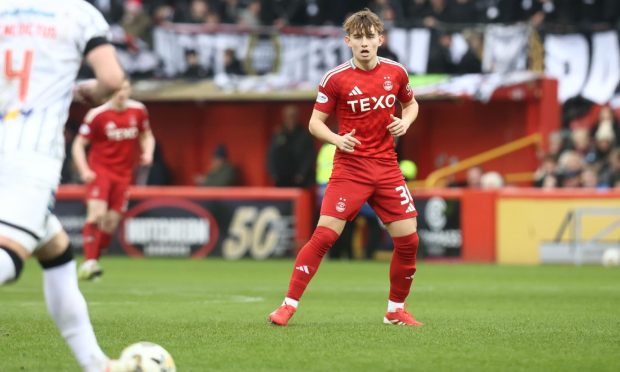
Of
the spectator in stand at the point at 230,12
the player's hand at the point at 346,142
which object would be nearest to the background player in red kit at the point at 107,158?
the player's hand at the point at 346,142

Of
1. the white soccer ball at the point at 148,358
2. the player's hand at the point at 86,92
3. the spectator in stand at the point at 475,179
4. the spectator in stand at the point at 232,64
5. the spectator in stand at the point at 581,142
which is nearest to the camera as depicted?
the player's hand at the point at 86,92

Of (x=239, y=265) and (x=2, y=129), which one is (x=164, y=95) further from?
(x=2, y=129)

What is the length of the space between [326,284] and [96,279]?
9.27ft

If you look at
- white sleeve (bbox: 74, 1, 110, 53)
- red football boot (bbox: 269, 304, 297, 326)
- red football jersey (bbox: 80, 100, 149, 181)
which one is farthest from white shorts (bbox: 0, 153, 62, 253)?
red football jersey (bbox: 80, 100, 149, 181)

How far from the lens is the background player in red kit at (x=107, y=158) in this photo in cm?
1606

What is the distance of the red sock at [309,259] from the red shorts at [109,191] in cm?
694

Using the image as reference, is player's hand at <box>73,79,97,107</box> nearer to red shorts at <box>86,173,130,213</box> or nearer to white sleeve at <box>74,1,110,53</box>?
white sleeve at <box>74,1,110,53</box>

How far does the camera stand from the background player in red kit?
52.7 ft

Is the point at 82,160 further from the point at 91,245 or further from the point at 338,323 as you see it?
the point at 338,323

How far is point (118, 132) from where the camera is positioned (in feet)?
53.0

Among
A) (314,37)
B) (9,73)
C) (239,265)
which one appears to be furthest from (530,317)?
(314,37)

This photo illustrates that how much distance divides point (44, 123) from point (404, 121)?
4043 mm

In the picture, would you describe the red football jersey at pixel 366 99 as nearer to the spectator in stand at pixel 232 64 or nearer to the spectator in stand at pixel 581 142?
the spectator in stand at pixel 581 142

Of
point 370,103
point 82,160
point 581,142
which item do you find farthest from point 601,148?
point 370,103
